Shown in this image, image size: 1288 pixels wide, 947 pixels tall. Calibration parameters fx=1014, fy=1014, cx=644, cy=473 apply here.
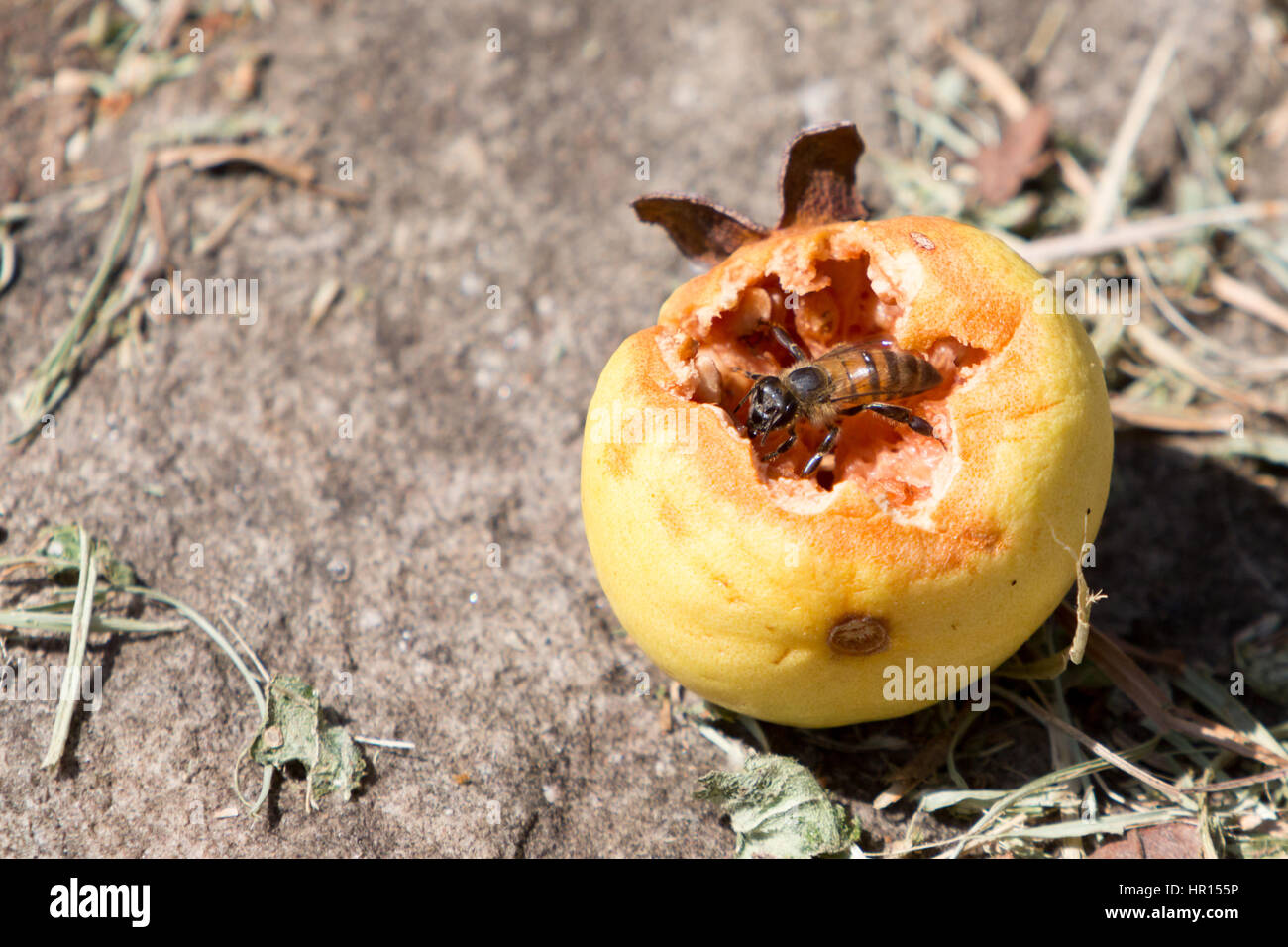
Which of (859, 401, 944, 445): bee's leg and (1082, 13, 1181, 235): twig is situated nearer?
(859, 401, 944, 445): bee's leg

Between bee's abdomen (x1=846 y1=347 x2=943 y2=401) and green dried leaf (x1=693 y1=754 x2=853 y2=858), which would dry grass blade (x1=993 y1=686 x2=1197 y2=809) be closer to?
green dried leaf (x1=693 y1=754 x2=853 y2=858)

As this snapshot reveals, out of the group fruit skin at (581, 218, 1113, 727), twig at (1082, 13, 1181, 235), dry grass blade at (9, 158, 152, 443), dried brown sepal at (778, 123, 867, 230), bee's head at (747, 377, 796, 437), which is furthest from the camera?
twig at (1082, 13, 1181, 235)

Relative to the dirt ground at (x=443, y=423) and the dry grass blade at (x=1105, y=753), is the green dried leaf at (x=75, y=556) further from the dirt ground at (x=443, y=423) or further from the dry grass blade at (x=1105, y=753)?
the dry grass blade at (x=1105, y=753)

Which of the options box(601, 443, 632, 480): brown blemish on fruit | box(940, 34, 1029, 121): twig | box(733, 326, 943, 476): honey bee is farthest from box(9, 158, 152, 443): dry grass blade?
box(940, 34, 1029, 121): twig

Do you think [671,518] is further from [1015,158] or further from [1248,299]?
[1248,299]

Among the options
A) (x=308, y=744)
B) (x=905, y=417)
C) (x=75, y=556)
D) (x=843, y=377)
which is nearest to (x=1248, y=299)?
(x=905, y=417)

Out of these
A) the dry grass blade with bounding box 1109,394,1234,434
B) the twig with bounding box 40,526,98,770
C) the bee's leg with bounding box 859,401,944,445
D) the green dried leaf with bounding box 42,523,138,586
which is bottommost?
the twig with bounding box 40,526,98,770

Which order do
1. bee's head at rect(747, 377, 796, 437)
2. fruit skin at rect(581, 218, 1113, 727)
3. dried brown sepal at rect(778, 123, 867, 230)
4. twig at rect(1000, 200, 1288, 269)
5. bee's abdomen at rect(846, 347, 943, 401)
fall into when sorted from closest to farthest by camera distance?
1. fruit skin at rect(581, 218, 1113, 727)
2. bee's abdomen at rect(846, 347, 943, 401)
3. bee's head at rect(747, 377, 796, 437)
4. dried brown sepal at rect(778, 123, 867, 230)
5. twig at rect(1000, 200, 1288, 269)
